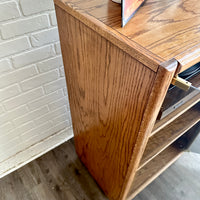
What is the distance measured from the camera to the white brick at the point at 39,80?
86 cm

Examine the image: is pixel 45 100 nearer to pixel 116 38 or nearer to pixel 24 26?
pixel 24 26

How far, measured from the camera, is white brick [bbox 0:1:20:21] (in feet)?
2.04

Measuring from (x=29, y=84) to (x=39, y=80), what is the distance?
0.17 ft

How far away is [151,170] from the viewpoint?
39.4 inches

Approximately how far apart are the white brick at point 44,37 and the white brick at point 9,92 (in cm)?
22

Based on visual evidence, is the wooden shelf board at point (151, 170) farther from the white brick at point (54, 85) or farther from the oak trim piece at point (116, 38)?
the oak trim piece at point (116, 38)

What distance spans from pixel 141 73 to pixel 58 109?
0.80 metres

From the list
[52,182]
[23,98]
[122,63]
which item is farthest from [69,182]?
[122,63]

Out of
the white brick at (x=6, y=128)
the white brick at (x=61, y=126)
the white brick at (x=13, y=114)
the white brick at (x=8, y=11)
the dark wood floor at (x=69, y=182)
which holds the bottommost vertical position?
the dark wood floor at (x=69, y=182)

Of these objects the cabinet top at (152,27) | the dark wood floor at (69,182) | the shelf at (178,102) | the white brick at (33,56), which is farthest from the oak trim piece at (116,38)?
the dark wood floor at (69,182)

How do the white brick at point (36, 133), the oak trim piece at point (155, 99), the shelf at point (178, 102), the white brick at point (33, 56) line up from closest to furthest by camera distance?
the oak trim piece at point (155, 99)
the shelf at point (178, 102)
the white brick at point (33, 56)
the white brick at point (36, 133)

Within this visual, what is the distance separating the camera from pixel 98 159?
88 cm

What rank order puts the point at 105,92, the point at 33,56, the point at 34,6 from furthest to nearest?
the point at 33,56, the point at 34,6, the point at 105,92

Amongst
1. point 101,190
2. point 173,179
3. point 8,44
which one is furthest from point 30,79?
point 173,179
